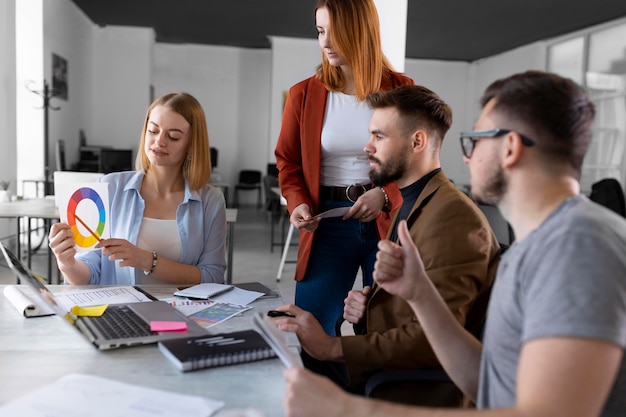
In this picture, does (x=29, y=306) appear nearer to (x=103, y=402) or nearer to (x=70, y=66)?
Answer: (x=103, y=402)

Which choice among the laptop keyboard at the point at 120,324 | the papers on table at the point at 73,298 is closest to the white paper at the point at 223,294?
the papers on table at the point at 73,298

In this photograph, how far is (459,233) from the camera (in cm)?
147

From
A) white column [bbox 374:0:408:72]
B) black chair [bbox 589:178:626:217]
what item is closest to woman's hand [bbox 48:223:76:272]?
white column [bbox 374:0:408:72]

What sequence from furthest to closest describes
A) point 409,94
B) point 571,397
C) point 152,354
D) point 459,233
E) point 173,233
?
1. point 173,233
2. point 409,94
3. point 459,233
4. point 152,354
5. point 571,397

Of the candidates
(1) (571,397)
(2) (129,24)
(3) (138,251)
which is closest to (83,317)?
(3) (138,251)

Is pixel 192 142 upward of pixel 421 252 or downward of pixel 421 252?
upward

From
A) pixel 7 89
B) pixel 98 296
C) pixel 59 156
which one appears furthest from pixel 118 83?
pixel 98 296

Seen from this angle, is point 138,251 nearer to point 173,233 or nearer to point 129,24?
point 173,233

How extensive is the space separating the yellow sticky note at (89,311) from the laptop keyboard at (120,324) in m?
0.01

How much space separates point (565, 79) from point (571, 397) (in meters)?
0.49

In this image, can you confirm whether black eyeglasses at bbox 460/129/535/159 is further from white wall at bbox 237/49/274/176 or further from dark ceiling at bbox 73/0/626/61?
white wall at bbox 237/49/274/176

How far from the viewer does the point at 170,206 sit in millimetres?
2121

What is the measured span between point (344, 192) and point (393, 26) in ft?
7.28

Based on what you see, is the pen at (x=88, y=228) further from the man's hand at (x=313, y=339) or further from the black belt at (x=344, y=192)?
the black belt at (x=344, y=192)
